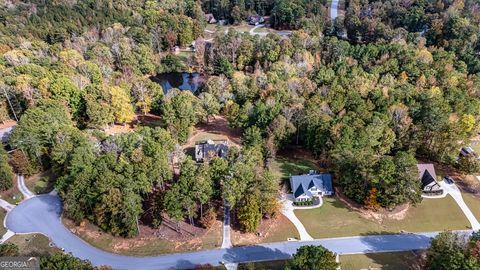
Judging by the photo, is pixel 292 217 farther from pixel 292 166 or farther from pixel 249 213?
pixel 292 166

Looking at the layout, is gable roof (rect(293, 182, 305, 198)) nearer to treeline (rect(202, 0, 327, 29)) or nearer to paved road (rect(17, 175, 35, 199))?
paved road (rect(17, 175, 35, 199))

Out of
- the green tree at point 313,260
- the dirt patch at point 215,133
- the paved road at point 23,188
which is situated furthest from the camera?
the dirt patch at point 215,133

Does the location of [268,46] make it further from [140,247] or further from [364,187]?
[140,247]

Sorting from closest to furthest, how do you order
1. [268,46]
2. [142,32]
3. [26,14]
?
[268,46], [142,32], [26,14]

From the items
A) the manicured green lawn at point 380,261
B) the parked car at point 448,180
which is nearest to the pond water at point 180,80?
the parked car at point 448,180

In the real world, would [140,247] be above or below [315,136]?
below

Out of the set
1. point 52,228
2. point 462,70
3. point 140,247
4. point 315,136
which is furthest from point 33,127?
point 462,70

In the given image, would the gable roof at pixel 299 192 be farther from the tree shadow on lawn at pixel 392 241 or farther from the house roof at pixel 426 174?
the house roof at pixel 426 174

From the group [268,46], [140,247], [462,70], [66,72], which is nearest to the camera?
[140,247]
